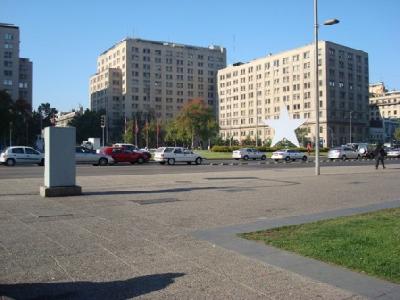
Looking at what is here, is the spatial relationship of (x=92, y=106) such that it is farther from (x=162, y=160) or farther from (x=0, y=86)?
(x=162, y=160)

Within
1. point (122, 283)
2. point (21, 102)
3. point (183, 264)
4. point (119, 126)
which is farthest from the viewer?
point (119, 126)

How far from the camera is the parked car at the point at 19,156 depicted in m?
36.4

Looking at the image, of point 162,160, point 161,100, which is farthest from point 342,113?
point 162,160

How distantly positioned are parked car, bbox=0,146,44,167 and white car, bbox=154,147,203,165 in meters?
10.2

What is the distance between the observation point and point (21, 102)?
95812 millimetres

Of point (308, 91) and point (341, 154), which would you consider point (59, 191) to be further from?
point (308, 91)

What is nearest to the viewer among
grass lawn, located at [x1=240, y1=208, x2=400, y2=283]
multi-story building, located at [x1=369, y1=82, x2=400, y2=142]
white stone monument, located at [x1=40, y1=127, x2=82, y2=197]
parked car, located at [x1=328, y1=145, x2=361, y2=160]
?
grass lawn, located at [x1=240, y1=208, x2=400, y2=283]

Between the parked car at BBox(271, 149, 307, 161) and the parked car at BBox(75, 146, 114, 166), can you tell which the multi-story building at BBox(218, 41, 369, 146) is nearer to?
the parked car at BBox(271, 149, 307, 161)

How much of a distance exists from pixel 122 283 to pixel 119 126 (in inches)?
6546

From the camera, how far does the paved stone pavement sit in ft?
16.8

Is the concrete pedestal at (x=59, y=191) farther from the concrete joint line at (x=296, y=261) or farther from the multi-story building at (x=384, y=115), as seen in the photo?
the multi-story building at (x=384, y=115)

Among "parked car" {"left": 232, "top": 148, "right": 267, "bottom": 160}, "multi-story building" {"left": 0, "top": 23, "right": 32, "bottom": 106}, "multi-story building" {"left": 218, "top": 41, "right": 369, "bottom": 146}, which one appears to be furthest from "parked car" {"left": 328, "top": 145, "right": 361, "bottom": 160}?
"multi-story building" {"left": 0, "top": 23, "right": 32, "bottom": 106}

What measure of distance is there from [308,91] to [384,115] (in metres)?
51.9

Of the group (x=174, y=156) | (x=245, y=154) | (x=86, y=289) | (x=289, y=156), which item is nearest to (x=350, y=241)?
(x=86, y=289)
